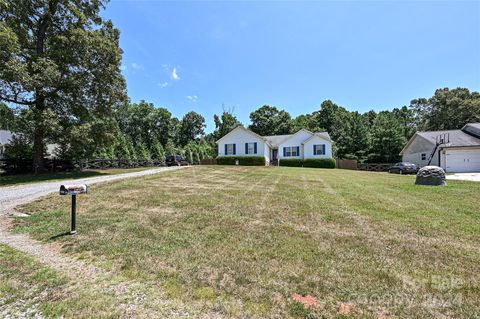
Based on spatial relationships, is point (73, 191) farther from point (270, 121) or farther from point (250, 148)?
point (270, 121)

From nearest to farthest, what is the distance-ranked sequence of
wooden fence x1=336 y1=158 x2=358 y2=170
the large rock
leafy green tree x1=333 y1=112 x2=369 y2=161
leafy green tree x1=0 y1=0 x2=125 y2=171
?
1. the large rock
2. leafy green tree x1=0 y1=0 x2=125 y2=171
3. wooden fence x1=336 y1=158 x2=358 y2=170
4. leafy green tree x1=333 y1=112 x2=369 y2=161

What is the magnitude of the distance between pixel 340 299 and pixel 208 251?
205 cm

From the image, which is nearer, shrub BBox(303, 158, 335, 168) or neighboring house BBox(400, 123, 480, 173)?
neighboring house BBox(400, 123, 480, 173)

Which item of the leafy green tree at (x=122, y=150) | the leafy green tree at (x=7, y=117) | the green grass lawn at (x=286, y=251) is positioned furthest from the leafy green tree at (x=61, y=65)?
the leafy green tree at (x=122, y=150)

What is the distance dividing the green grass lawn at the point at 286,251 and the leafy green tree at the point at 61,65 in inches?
449

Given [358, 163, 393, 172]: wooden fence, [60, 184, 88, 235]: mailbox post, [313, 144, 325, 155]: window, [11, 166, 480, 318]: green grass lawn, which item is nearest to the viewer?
[11, 166, 480, 318]: green grass lawn

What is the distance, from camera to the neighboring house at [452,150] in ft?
75.2

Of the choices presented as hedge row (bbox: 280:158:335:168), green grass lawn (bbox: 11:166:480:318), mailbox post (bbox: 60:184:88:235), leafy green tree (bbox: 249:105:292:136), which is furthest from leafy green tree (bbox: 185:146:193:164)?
mailbox post (bbox: 60:184:88:235)

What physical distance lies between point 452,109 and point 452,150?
22431 mm

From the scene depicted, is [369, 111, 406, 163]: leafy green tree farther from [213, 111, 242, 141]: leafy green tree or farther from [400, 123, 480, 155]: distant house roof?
[213, 111, 242, 141]: leafy green tree

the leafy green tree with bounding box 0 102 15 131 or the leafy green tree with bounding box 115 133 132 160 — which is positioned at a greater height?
the leafy green tree with bounding box 0 102 15 131

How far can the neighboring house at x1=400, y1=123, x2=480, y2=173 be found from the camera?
22.9 meters

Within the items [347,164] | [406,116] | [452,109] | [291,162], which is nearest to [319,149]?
[291,162]

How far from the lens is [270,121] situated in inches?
1941
